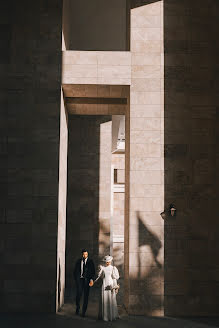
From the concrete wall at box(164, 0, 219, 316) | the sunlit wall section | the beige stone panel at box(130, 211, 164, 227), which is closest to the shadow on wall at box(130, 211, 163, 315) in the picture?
the sunlit wall section

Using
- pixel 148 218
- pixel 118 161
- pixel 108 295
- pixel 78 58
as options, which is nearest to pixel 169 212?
pixel 148 218

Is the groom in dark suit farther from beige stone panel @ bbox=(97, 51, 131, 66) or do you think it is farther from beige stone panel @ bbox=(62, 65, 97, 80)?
beige stone panel @ bbox=(97, 51, 131, 66)

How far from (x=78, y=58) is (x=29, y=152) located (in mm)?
3243

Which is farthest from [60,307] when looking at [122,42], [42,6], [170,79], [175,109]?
[122,42]

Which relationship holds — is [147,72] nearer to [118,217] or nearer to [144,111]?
[144,111]

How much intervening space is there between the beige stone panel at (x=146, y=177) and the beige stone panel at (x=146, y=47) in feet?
12.4

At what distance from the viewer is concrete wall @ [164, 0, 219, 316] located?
1165 centimetres

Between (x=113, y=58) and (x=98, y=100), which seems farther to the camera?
(x=98, y=100)

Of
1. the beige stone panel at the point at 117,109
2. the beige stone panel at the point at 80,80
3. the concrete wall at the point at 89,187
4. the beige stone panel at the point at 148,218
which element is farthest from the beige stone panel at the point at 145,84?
the concrete wall at the point at 89,187

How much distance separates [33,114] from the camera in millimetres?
12148

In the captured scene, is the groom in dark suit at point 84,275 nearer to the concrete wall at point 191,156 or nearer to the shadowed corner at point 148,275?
the shadowed corner at point 148,275

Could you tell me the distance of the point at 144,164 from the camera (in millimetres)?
12156

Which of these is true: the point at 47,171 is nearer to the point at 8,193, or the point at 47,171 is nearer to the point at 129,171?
→ the point at 8,193

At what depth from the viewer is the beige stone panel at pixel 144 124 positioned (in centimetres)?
1230
